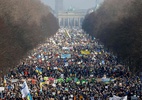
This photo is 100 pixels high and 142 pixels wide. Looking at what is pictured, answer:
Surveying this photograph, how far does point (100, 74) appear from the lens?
41188mm

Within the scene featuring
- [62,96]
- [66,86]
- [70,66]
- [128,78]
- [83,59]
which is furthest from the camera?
[83,59]

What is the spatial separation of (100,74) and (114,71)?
194 cm

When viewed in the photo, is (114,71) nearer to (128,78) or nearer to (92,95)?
(128,78)

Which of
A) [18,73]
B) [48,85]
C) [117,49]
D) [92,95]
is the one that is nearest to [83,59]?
[117,49]

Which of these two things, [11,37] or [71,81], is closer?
[71,81]

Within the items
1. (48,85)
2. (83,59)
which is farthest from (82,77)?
(83,59)

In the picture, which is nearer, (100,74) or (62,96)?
(62,96)

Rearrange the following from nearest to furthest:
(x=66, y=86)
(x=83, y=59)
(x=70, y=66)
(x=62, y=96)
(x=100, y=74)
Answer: (x=62, y=96), (x=66, y=86), (x=100, y=74), (x=70, y=66), (x=83, y=59)

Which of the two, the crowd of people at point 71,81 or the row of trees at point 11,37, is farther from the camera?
the row of trees at point 11,37

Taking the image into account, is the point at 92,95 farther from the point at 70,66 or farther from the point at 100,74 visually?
the point at 70,66

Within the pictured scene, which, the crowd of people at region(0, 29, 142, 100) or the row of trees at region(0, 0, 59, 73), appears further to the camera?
the row of trees at region(0, 0, 59, 73)

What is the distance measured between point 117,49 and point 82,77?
1795 cm

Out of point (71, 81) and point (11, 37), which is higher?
point (11, 37)

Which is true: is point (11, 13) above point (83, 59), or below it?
above
